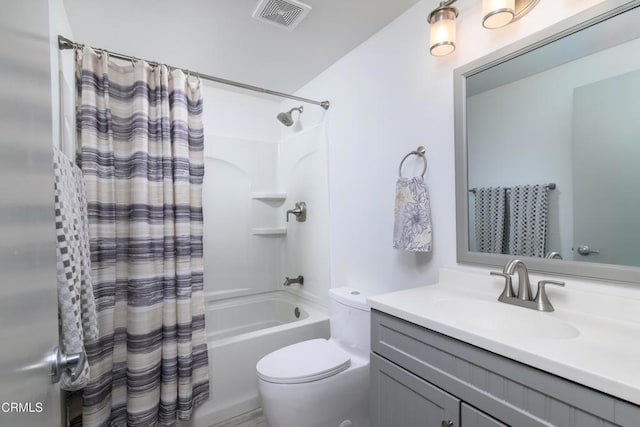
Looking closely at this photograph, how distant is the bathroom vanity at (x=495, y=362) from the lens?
0.66m

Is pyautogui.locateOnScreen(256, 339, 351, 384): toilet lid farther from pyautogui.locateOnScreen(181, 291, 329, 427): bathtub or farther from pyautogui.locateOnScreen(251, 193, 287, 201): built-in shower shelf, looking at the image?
pyautogui.locateOnScreen(251, 193, 287, 201): built-in shower shelf

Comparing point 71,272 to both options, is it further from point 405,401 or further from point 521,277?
point 521,277

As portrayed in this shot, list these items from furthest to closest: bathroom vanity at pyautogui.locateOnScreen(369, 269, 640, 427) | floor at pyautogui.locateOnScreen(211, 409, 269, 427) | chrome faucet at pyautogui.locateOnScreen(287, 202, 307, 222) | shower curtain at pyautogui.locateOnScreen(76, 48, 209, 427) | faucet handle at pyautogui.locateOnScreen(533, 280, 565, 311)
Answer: chrome faucet at pyautogui.locateOnScreen(287, 202, 307, 222)
floor at pyautogui.locateOnScreen(211, 409, 269, 427)
shower curtain at pyautogui.locateOnScreen(76, 48, 209, 427)
faucet handle at pyautogui.locateOnScreen(533, 280, 565, 311)
bathroom vanity at pyautogui.locateOnScreen(369, 269, 640, 427)

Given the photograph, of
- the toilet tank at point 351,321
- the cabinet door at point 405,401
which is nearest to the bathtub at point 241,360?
the toilet tank at point 351,321

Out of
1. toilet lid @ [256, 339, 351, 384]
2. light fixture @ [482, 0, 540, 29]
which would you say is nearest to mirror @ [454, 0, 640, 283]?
light fixture @ [482, 0, 540, 29]

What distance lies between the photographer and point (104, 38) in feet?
6.17

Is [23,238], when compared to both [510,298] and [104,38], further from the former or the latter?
[104,38]

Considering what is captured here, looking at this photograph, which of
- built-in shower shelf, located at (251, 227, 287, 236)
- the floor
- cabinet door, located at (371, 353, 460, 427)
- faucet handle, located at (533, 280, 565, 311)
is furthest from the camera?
built-in shower shelf, located at (251, 227, 287, 236)

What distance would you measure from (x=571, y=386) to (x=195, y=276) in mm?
1697

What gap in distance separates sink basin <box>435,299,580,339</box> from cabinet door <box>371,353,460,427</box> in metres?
0.25

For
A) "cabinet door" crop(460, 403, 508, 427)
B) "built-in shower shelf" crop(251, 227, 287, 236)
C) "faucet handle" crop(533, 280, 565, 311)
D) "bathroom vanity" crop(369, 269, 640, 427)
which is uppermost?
"built-in shower shelf" crop(251, 227, 287, 236)

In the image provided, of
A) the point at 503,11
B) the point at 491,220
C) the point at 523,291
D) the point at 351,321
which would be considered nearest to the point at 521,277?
the point at 523,291

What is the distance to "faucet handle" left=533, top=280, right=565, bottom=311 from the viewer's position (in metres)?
1.06

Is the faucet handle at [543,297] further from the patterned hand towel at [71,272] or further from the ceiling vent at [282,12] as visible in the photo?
the ceiling vent at [282,12]
